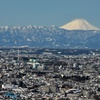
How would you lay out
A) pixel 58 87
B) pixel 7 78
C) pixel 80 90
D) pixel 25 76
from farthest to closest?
1. pixel 25 76
2. pixel 7 78
3. pixel 58 87
4. pixel 80 90

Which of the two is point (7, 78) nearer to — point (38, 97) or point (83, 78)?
point (83, 78)

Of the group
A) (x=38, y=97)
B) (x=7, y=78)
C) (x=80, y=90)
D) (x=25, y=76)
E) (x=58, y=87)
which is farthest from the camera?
(x=25, y=76)

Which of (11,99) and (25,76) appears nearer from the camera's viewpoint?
(11,99)

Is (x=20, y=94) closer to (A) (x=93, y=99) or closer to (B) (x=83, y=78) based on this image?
(A) (x=93, y=99)

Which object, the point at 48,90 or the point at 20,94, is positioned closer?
the point at 20,94

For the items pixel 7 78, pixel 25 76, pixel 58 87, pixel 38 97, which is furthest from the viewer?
pixel 25 76

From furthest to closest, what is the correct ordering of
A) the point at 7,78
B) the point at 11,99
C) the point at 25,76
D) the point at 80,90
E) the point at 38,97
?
the point at 25,76
the point at 7,78
the point at 80,90
the point at 38,97
the point at 11,99

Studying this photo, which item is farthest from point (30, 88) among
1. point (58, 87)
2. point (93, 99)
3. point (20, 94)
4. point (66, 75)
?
point (66, 75)

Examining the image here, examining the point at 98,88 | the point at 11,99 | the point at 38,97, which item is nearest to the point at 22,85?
the point at 98,88
